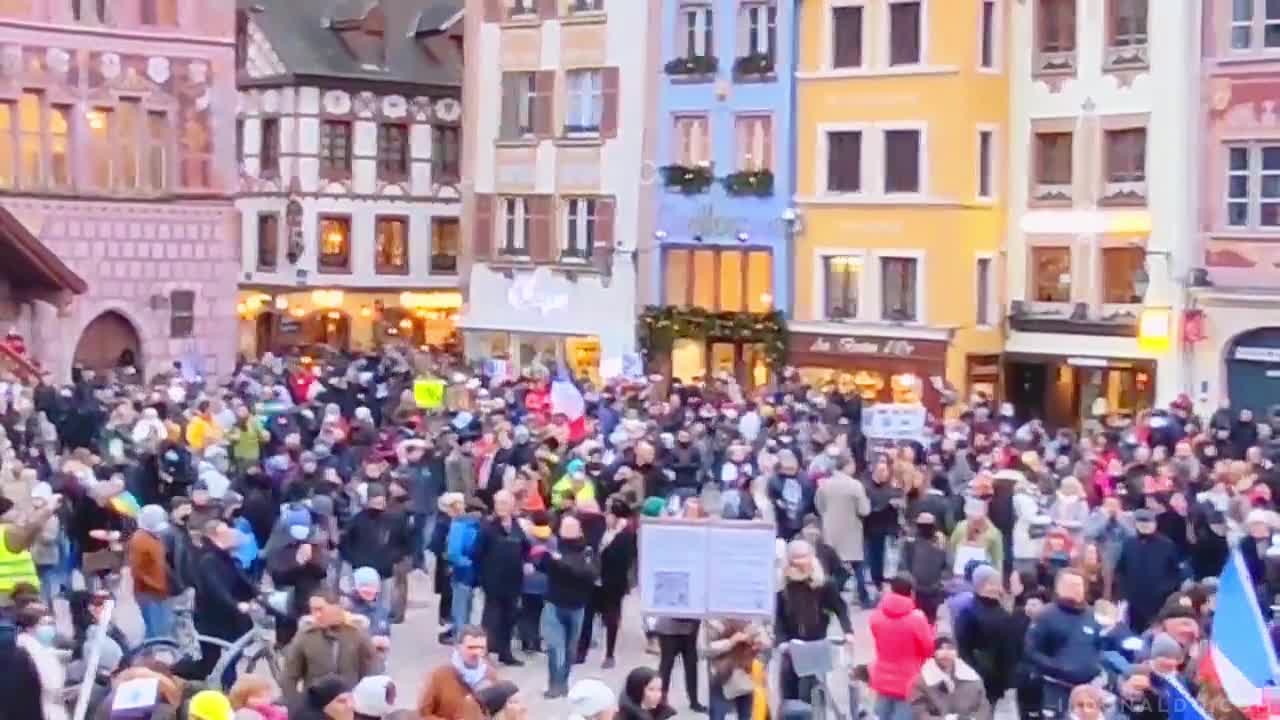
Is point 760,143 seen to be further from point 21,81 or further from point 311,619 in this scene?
point 311,619

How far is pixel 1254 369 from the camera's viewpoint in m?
39.5

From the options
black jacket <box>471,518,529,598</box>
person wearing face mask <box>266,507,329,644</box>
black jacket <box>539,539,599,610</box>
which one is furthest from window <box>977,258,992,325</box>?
person wearing face mask <box>266,507,329,644</box>

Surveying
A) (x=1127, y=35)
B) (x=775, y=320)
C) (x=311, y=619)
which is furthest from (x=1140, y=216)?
(x=311, y=619)

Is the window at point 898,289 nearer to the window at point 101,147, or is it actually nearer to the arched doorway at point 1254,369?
the arched doorway at point 1254,369

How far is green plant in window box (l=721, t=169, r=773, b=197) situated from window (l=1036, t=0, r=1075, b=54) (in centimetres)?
593

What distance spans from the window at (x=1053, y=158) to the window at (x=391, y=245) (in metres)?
22.0

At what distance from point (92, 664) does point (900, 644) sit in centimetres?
495

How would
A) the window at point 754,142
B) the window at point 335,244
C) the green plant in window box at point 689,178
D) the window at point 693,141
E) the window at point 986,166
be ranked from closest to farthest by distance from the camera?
the window at point 986,166 → the window at point 754,142 → the green plant in window box at point 689,178 → the window at point 693,141 → the window at point 335,244

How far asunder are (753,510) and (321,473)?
13.4 feet

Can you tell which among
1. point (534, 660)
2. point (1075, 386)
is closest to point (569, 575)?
point (534, 660)

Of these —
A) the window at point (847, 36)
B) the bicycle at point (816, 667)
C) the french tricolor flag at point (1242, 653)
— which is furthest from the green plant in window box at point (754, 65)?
the french tricolor flag at point (1242, 653)

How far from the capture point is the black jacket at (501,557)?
19938mm

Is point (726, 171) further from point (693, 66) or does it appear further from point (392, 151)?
point (392, 151)

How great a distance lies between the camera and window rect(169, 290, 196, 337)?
1825 inches
